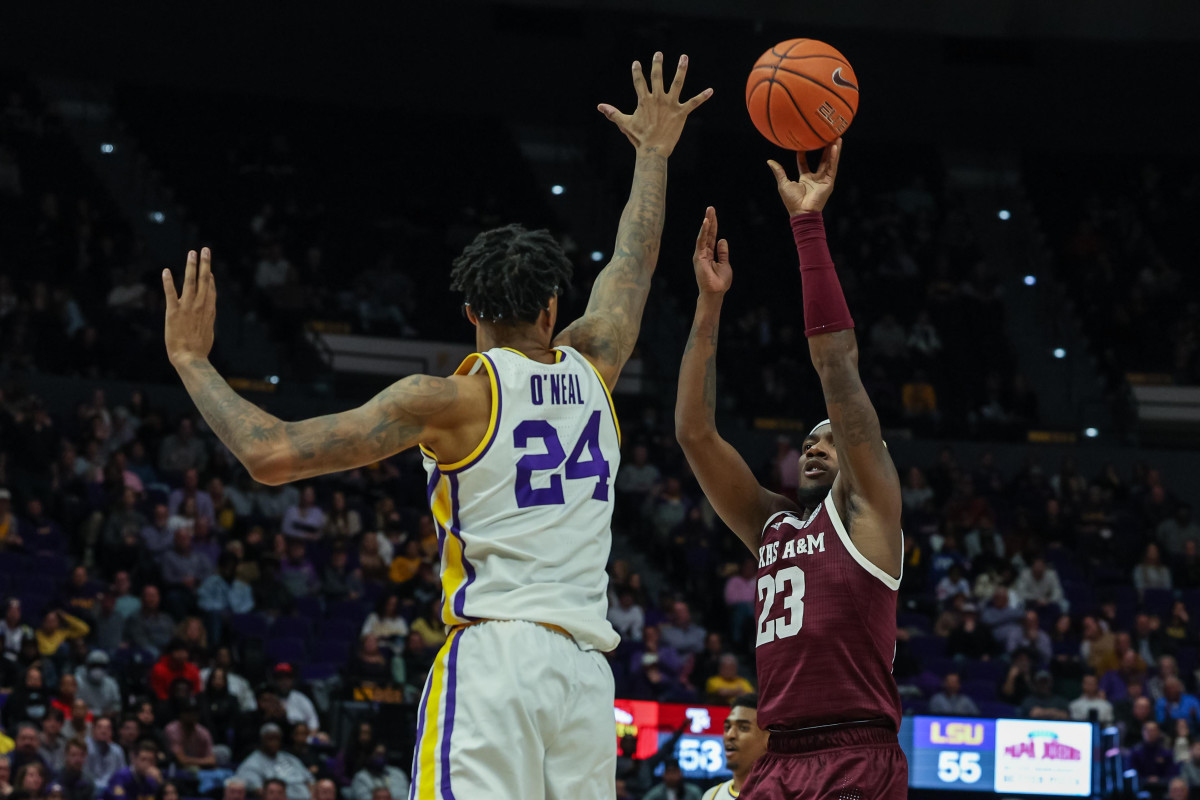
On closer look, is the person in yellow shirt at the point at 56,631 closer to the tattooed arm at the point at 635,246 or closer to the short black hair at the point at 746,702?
the short black hair at the point at 746,702

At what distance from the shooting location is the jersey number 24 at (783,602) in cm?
501

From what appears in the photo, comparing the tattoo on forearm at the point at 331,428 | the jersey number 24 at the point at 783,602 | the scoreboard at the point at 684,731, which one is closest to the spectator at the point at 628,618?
the scoreboard at the point at 684,731

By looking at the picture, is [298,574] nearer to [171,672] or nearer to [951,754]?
[171,672]

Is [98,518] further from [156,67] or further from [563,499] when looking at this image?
[563,499]

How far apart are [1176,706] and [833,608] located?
1305 centimetres

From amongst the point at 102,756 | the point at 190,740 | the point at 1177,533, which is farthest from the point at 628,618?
the point at 1177,533

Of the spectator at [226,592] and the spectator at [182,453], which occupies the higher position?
the spectator at [182,453]

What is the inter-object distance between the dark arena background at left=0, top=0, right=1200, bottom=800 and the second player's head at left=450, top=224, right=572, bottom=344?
8897 mm

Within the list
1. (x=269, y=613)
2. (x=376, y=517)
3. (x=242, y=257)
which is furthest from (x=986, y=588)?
(x=242, y=257)

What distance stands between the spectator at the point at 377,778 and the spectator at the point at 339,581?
116 inches

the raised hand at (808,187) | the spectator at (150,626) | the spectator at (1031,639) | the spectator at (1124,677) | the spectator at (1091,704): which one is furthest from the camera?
the spectator at (1031,639)

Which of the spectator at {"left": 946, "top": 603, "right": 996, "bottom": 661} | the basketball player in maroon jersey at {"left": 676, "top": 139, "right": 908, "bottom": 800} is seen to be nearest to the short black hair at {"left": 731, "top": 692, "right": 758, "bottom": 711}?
the basketball player in maroon jersey at {"left": 676, "top": 139, "right": 908, "bottom": 800}

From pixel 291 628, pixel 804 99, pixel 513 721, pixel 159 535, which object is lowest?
pixel 513 721

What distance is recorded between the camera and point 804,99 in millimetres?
5812
